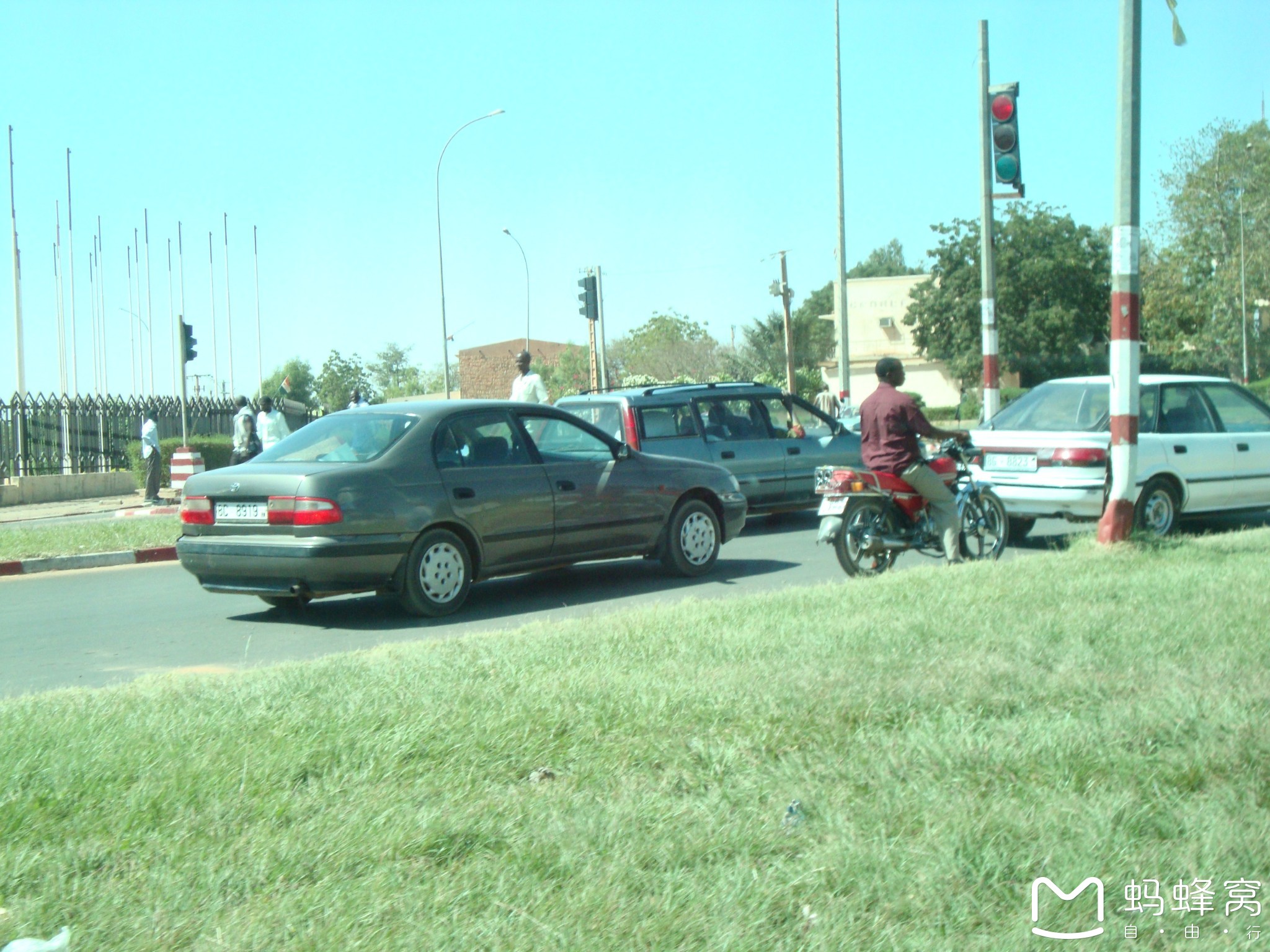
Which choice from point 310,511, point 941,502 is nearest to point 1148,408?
point 941,502

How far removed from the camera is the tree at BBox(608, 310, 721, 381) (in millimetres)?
81125

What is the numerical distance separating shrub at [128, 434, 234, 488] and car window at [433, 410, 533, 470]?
17604 millimetres

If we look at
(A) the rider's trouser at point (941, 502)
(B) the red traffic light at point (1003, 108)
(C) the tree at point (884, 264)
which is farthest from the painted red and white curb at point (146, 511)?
(C) the tree at point (884, 264)

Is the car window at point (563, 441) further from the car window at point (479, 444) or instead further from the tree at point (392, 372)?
the tree at point (392, 372)

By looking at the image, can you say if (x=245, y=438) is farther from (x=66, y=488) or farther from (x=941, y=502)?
(x=941, y=502)

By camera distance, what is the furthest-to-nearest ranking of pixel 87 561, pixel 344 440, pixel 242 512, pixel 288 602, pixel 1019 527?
pixel 87 561, pixel 1019 527, pixel 288 602, pixel 344 440, pixel 242 512

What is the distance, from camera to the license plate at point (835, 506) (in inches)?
381

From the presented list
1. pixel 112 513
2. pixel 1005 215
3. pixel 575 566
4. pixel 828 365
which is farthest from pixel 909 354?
pixel 575 566

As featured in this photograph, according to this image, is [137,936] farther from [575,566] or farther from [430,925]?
[575,566]

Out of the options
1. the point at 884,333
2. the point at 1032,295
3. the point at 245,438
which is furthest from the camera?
the point at 884,333

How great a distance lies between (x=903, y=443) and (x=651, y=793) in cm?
624

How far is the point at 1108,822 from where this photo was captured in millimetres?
3549

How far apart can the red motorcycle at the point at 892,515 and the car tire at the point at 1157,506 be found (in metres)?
1.72

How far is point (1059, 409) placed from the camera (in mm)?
11492
